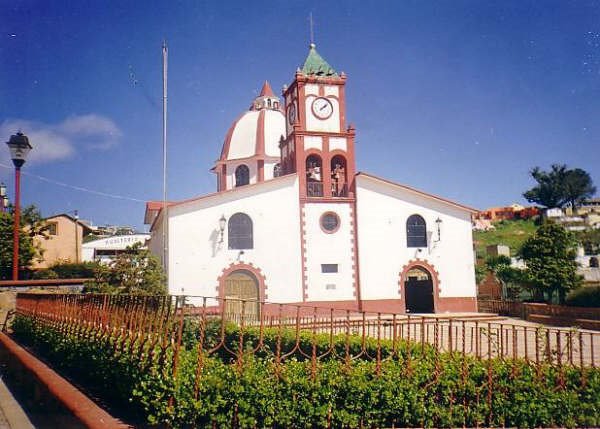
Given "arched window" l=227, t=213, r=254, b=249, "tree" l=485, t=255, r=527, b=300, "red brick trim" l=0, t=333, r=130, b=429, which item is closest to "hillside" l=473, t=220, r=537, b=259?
"tree" l=485, t=255, r=527, b=300

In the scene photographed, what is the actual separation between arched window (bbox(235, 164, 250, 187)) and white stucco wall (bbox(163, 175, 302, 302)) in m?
7.74

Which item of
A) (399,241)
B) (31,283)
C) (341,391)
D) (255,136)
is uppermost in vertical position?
(255,136)

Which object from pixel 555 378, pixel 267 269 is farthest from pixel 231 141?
pixel 555 378

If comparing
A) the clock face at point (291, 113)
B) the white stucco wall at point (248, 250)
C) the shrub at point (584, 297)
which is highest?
the clock face at point (291, 113)

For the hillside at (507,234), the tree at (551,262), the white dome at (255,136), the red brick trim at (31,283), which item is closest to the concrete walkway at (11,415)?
the red brick trim at (31,283)

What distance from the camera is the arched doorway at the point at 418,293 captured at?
23.2 m

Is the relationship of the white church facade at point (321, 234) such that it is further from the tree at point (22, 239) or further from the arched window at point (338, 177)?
the tree at point (22, 239)

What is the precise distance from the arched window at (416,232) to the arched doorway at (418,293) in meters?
1.20

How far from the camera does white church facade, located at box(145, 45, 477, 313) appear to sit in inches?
807

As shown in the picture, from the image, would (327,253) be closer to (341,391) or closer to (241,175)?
(241,175)

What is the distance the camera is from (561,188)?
58.9 meters

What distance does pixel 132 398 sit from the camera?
4625 mm

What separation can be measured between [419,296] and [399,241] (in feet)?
10.5

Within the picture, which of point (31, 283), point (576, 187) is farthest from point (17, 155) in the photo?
point (576, 187)
